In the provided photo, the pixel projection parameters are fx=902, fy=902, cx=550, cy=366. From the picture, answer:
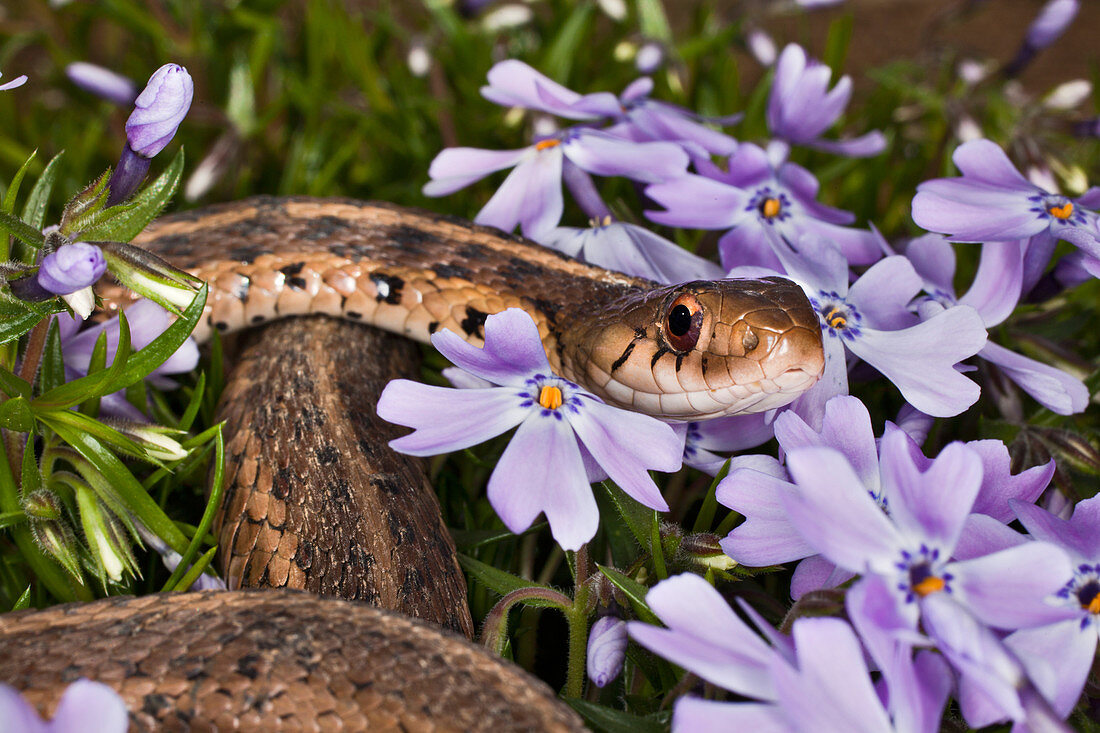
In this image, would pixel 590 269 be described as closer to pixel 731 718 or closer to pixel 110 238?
pixel 110 238

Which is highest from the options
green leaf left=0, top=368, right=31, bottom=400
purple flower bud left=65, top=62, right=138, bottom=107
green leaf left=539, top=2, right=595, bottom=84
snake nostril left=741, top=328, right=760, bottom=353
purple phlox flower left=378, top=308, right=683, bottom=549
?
green leaf left=539, top=2, right=595, bottom=84

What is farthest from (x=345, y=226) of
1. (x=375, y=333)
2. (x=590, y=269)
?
(x=590, y=269)

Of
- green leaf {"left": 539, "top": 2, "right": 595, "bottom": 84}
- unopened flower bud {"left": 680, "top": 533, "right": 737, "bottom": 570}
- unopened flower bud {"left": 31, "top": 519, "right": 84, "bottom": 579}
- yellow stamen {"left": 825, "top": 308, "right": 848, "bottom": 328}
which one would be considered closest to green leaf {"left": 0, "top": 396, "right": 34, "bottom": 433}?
unopened flower bud {"left": 31, "top": 519, "right": 84, "bottom": 579}

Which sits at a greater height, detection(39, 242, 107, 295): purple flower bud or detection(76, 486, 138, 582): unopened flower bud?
detection(39, 242, 107, 295): purple flower bud

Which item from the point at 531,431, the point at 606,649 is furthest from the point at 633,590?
the point at 531,431

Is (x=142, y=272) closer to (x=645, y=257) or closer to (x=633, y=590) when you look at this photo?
(x=633, y=590)

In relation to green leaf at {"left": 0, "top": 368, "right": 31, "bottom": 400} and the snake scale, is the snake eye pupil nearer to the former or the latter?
the snake scale
